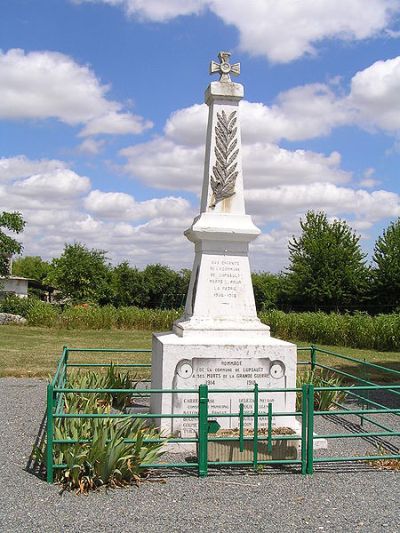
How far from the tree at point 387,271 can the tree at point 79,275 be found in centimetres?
1912

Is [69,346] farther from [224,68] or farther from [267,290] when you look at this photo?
[267,290]

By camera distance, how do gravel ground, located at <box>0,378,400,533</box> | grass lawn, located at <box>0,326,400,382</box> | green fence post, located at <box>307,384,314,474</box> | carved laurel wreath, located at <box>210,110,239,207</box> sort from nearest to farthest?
gravel ground, located at <box>0,378,400,533</box> < green fence post, located at <box>307,384,314,474</box> < carved laurel wreath, located at <box>210,110,239,207</box> < grass lawn, located at <box>0,326,400,382</box>

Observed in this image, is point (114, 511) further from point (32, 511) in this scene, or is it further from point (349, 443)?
point (349, 443)

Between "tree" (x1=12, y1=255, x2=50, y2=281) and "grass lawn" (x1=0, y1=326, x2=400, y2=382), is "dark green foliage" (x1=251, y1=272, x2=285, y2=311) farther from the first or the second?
"tree" (x1=12, y1=255, x2=50, y2=281)

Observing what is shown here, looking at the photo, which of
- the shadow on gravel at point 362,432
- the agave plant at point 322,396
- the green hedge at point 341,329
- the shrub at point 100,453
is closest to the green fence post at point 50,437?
the shrub at point 100,453

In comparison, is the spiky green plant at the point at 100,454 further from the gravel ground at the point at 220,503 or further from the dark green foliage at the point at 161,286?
the dark green foliage at the point at 161,286

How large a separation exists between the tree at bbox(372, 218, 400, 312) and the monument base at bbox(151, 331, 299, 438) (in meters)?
30.3

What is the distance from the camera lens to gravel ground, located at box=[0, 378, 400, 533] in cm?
502

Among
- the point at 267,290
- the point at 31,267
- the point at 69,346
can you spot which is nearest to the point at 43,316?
the point at 69,346

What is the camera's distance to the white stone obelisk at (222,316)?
764cm

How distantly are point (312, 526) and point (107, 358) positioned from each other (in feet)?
41.5

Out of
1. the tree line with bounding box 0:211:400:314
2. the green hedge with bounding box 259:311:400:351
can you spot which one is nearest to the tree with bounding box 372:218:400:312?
the tree line with bounding box 0:211:400:314

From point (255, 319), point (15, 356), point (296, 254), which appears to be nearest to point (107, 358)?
A: point (15, 356)

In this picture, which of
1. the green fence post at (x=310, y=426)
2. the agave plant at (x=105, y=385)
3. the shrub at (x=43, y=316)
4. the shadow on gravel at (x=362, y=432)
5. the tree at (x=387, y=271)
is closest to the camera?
the green fence post at (x=310, y=426)
